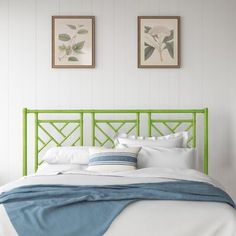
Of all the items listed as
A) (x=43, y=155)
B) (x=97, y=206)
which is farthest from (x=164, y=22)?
(x=97, y=206)

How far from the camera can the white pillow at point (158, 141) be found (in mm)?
4270

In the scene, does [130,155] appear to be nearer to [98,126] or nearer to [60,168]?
[60,168]

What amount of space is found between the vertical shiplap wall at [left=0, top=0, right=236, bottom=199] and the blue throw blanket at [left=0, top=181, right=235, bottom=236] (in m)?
1.76

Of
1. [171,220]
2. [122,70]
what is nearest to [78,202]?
[171,220]

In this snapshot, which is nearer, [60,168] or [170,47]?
[60,168]

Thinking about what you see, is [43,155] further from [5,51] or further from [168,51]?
[168,51]

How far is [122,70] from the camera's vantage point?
15.5 feet

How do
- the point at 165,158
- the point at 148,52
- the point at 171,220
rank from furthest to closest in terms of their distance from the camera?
the point at 148,52, the point at 165,158, the point at 171,220

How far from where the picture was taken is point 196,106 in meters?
4.69

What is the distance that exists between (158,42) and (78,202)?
2.41 metres

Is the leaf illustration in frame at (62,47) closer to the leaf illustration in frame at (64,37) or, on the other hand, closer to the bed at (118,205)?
the leaf illustration in frame at (64,37)

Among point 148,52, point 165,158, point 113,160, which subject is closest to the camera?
point 113,160

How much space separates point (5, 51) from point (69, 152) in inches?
49.4

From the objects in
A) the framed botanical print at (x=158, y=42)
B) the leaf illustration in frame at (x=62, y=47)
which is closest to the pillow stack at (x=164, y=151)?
the framed botanical print at (x=158, y=42)
